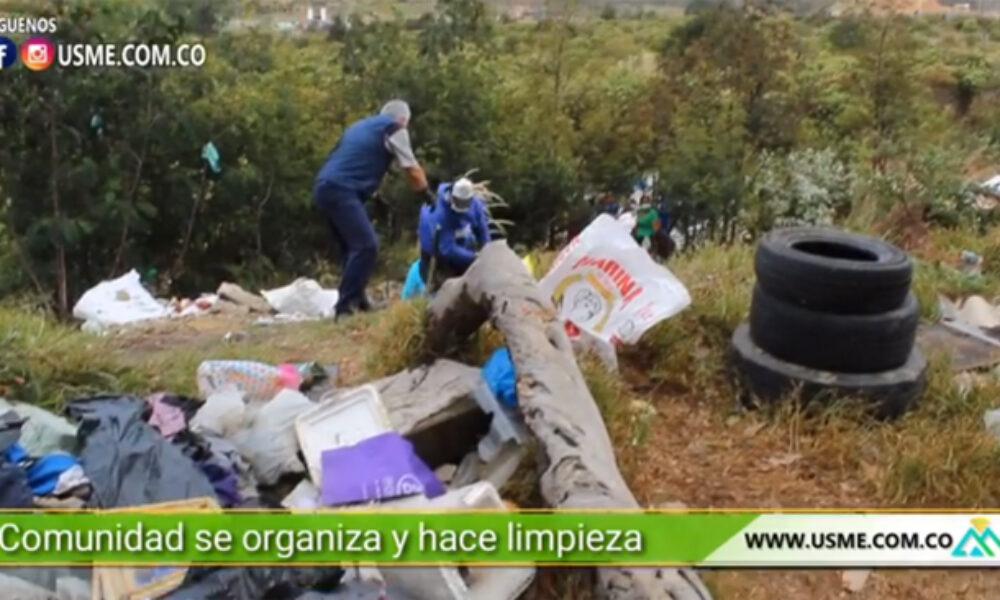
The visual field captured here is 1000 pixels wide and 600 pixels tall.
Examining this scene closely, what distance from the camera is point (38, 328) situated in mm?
4496

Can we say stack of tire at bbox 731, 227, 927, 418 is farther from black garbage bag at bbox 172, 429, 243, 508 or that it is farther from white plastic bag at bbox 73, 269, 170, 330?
white plastic bag at bbox 73, 269, 170, 330

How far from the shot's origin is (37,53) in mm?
10719

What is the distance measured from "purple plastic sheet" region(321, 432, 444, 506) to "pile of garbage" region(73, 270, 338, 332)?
146 inches

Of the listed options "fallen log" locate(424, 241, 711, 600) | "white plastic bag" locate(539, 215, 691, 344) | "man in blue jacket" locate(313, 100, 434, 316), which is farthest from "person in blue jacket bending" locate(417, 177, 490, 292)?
"fallen log" locate(424, 241, 711, 600)

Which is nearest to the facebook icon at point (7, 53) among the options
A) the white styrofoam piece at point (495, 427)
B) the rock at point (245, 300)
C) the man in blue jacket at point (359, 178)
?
the rock at point (245, 300)

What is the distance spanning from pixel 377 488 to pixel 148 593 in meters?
0.70

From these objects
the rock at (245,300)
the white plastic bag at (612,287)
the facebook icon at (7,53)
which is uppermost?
the facebook icon at (7,53)

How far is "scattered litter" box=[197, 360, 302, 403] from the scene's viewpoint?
3.96 meters

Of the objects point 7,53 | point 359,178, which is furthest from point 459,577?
point 7,53

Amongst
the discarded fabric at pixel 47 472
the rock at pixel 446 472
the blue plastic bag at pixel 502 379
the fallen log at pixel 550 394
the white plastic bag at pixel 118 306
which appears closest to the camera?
the fallen log at pixel 550 394

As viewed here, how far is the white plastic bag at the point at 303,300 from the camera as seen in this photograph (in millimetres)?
7273

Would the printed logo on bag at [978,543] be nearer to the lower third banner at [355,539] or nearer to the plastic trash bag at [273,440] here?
the lower third banner at [355,539]

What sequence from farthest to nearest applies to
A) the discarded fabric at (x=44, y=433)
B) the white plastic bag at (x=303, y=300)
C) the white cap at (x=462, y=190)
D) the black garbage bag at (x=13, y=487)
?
the white plastic bag at (x=303, y=300) < the white cap at (x=462, y=190) < the discarded fabric at (x=44, y=433) < the black garbage bag at (x=13, y=487)

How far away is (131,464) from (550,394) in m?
1.29
